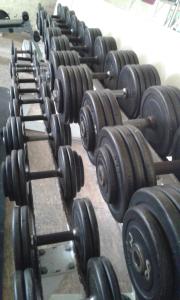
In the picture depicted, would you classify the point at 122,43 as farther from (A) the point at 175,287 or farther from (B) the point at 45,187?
(A) the point at 175,287

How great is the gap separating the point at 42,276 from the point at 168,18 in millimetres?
1091

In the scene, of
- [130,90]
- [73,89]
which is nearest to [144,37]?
[130,90]

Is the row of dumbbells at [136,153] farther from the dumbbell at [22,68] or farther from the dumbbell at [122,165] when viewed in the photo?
the dumbbell at [22,68]

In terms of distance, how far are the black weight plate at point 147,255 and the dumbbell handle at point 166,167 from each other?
28 centimetres

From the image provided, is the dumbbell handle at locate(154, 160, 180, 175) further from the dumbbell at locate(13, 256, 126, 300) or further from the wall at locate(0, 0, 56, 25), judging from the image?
the wall at locate(0, 0, 56, 25)

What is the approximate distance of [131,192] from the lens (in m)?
0.78

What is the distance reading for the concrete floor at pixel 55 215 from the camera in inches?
46.3

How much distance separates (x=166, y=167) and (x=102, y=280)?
1.26 feet

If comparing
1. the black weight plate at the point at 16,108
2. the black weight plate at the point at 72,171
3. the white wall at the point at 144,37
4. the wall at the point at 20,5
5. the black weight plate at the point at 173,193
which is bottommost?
the black weight plate at the point at 72,171

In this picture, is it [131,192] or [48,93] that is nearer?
[131,192]

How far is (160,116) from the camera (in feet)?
3.46

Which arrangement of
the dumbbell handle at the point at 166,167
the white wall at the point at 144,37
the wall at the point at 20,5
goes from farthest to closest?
the wall at the point at 20,5, the white wall at the point at 144,37, the dumbbell handle at the point at 166,167

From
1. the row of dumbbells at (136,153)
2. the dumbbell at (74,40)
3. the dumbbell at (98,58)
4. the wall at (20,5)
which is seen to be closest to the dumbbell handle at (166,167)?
the row of dumbbells at (136,153)

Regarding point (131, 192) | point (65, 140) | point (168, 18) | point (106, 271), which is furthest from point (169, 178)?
point (168, 18)
